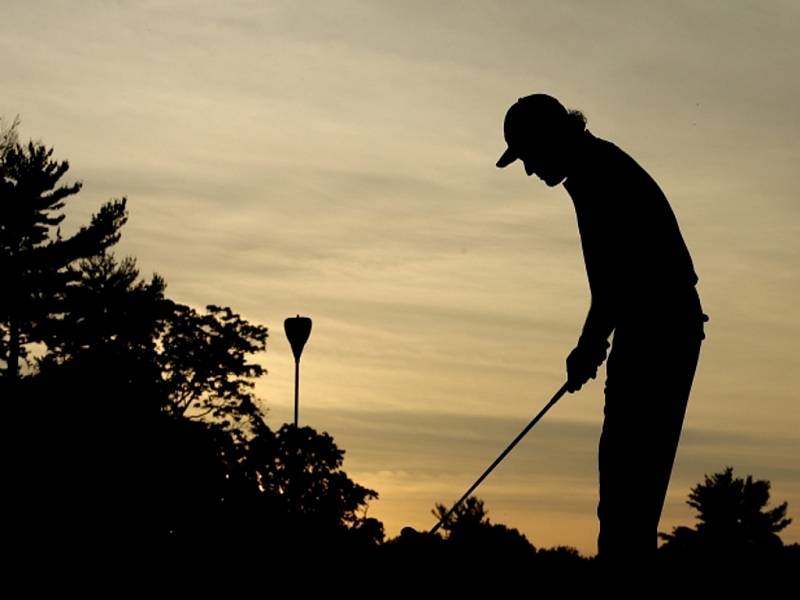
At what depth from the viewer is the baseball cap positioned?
7004mm

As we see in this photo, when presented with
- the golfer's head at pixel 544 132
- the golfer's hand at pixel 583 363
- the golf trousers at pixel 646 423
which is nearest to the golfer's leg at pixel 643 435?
the golf trousers at pixel 646 423

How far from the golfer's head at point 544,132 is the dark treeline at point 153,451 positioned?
178 centimetres

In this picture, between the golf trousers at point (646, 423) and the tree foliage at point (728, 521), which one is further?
the tree foliage at point (728, 521)

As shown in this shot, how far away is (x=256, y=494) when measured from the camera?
127 ft

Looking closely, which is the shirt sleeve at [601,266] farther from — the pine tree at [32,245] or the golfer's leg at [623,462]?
the pine tree at [32,245]

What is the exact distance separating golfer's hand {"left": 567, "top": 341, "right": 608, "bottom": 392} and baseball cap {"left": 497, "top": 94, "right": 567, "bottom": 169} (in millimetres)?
1148

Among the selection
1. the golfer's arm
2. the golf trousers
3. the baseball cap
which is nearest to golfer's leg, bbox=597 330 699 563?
the golf trousers

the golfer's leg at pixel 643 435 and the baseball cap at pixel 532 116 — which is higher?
the baseball cap at pixel 532 116

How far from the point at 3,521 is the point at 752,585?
26.3 ft

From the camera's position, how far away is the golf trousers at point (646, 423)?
6.63 meters

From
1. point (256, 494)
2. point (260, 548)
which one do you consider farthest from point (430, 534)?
point (256, 494)

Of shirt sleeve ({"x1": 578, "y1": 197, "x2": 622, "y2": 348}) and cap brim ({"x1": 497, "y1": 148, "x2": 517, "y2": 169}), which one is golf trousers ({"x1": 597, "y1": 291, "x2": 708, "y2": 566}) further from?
cap brim ({"x1": 497, "y1": 148, "x2": 517, "y2": 169})

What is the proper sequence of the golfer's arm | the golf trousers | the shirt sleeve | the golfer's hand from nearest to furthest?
1. the golf trousers
2. the shirt sleeve
3. the golfer's arm
4. the golfer's hand

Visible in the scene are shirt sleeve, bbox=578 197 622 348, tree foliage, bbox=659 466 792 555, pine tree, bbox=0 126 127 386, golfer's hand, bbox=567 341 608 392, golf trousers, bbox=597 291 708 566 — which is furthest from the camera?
pine tree, bbox=0 126 127 386
